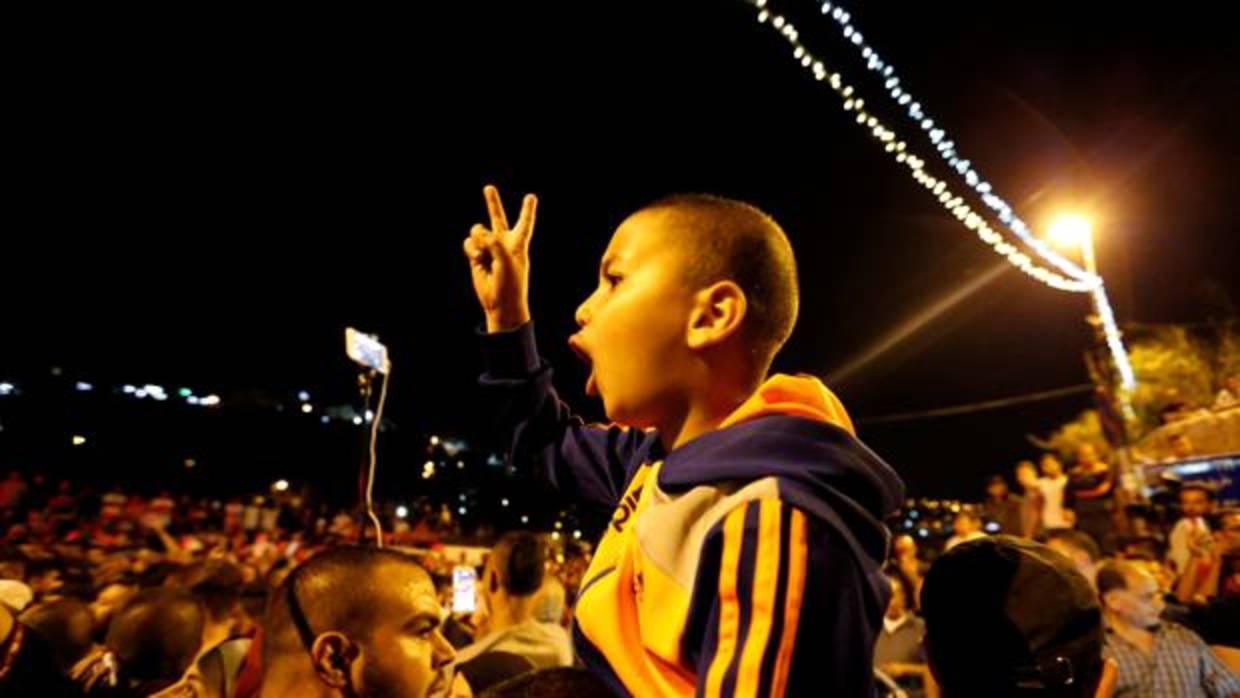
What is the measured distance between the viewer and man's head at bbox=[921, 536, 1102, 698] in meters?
1.75

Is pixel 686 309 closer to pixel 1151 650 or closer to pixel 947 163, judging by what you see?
pixel 1151 650

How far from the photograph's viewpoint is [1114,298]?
61.6 ft

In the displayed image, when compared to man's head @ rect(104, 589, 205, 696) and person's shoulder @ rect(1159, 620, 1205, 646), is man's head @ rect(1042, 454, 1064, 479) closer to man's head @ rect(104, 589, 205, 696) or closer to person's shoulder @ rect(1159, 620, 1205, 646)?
person's shoulder @ rect(1159, 620, 1205, 646)

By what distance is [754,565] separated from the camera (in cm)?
128

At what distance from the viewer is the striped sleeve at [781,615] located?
1236 mm

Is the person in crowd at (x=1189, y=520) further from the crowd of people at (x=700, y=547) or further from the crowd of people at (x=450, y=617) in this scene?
the crowd of people at (x=700, y=547)

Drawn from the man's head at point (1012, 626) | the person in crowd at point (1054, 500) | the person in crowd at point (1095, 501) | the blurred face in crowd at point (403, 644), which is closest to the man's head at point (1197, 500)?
the person in crowd at point (1095, 501)

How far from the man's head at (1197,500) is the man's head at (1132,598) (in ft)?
14.0

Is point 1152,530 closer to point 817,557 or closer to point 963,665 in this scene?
point 963,665

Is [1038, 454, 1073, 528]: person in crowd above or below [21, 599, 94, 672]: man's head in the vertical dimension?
above

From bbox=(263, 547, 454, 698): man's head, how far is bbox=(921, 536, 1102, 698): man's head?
5.38 ft

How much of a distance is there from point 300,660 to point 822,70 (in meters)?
9.20

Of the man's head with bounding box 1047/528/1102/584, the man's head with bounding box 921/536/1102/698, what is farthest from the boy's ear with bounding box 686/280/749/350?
the man's head with bounding box 1047/528/1102/584

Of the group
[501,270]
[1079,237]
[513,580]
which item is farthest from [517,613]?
[1079,237]
